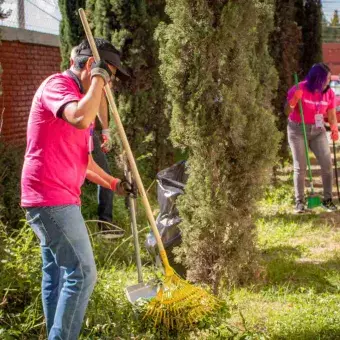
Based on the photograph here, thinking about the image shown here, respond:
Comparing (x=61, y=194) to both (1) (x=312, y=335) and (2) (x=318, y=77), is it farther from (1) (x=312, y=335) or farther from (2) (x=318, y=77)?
(2) (x=318, y=77)

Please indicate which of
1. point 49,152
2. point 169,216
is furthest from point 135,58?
point 49,152

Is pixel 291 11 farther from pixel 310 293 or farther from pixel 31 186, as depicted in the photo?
pixel 31 186

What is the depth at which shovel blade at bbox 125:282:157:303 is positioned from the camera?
372 centimetres

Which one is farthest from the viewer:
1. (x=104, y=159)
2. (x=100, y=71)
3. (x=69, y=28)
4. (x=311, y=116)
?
(x=69, y=28)

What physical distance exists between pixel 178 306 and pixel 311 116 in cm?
442

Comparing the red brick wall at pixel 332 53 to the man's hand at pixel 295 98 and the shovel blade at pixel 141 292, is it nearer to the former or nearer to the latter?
the man's hand at pixel 295 98

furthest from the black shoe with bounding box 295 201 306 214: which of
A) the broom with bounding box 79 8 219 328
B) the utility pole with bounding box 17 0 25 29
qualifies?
the utility pole with bounding box 17 0 25 29

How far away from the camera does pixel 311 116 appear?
7285mm

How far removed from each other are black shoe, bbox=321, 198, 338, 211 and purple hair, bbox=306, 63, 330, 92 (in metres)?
1.43

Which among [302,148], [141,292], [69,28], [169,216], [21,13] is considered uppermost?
[21,13]

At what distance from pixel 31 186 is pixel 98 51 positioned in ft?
2.82

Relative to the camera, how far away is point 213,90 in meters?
4.18

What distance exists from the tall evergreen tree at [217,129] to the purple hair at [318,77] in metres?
2.85

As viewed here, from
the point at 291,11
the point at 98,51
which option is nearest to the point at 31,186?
the point at 98,51
